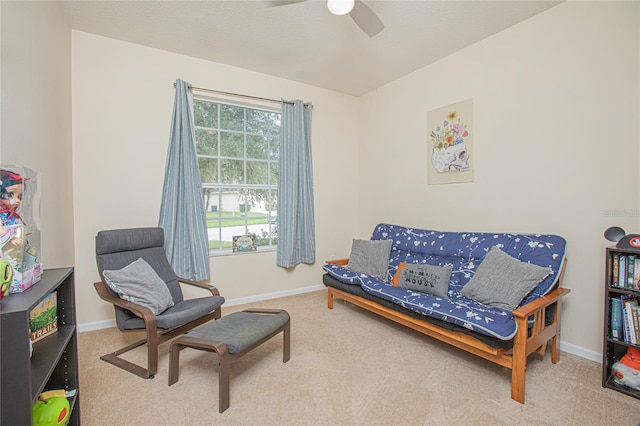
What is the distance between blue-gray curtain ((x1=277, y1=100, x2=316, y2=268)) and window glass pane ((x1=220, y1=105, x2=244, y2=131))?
0.50 meters

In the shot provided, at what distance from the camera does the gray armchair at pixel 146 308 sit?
2.02 m

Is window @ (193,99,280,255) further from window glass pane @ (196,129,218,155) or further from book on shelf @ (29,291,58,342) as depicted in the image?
book on shelf @ (29,291,58,342)

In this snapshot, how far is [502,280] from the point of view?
7.39ft

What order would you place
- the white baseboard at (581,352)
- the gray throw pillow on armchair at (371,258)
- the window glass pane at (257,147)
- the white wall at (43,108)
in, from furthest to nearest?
1. the window glass pane at (257,147)
2. the gray throw pillow on armchair at (371,258)
3. the white baseboard at (581,352)
4. the white wall at (43,108)

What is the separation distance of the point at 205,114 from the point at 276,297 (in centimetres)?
234

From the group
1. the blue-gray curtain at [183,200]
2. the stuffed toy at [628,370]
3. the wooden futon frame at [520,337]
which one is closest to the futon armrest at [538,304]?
the wooden futon frame at [520,337]

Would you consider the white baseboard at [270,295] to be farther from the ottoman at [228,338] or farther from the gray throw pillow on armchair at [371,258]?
→ the ottoman at [228,338]

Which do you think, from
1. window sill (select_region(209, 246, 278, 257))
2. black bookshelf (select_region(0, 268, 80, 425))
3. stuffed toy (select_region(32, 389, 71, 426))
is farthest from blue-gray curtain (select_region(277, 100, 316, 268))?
stuffed toy (select_region(32, 389, 71, 426))

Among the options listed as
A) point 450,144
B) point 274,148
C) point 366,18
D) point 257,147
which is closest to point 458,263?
point 450,144

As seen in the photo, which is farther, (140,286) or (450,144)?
(450,144)

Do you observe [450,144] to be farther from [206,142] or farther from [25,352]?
[25,352]

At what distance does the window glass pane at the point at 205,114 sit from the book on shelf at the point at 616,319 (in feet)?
12.4

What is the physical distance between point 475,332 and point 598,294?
114 centimetres

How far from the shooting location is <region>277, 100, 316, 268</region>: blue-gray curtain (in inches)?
146
